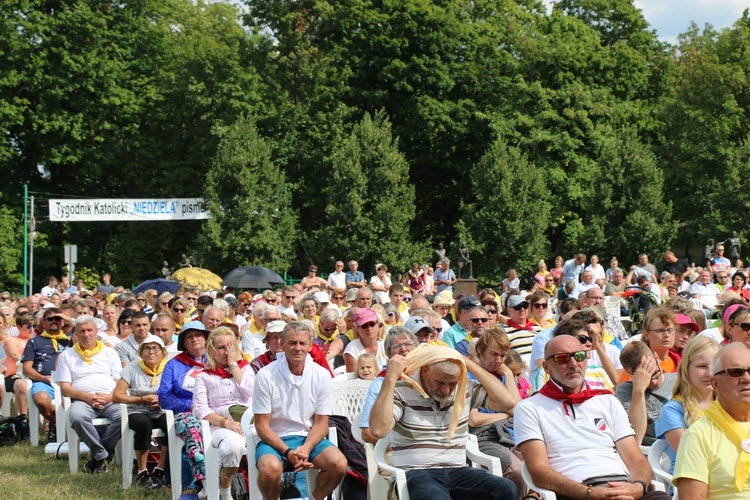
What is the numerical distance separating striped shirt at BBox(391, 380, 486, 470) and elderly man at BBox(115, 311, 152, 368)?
429 cm

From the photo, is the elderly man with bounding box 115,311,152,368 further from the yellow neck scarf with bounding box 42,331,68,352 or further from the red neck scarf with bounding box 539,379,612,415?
the red neck scarf with bounding box 539,379,612,415

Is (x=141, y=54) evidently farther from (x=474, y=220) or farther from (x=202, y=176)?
(x=474, y=220)

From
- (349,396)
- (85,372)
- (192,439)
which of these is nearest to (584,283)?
(85,372)

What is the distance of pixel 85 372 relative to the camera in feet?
31.2

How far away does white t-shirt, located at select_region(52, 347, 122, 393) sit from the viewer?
9453 millimetres

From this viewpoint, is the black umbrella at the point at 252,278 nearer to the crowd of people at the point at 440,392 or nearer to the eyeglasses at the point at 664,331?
the crowd of people at the point at 440,392

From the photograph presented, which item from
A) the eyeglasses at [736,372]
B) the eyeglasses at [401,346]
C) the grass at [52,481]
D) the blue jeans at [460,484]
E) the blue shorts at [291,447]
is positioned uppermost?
the eyeglasses at [401,346]

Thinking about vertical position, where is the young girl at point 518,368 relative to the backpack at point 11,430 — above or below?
above

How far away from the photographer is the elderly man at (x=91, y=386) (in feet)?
29.5

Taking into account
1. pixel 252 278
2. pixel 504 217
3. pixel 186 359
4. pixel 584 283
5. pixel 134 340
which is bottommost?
pixel 186 359

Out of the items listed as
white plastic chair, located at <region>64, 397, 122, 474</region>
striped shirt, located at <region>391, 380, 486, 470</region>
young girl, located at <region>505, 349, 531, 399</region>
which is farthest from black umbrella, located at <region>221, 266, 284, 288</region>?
striped shirt, located at <region>391, 380, 486, 470</region>

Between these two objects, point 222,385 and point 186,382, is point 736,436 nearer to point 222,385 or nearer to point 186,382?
point 222,385

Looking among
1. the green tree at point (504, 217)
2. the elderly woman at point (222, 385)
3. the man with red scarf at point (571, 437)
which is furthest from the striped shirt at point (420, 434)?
the green tree at point (504, 217)

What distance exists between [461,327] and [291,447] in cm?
305
